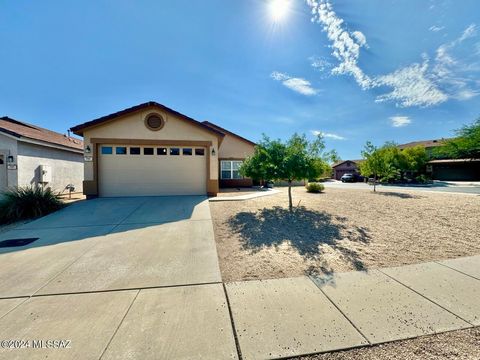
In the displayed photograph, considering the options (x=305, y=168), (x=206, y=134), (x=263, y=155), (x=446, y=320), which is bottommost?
(x=446, y=320)

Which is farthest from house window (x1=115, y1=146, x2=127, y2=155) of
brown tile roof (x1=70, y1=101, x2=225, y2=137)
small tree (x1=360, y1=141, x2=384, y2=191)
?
small tree (x1=360, y1=141, x2=384, y2=191)

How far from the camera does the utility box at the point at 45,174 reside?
11607 mm

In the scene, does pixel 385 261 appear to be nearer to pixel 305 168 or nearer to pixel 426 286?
pixel 426 286

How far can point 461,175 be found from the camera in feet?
102

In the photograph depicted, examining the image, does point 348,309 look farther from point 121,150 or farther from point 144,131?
point 121,150

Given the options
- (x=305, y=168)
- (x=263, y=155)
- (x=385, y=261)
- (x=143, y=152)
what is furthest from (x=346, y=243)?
(x=143, y=152)

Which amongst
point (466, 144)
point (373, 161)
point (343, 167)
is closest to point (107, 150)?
point (373, 161)

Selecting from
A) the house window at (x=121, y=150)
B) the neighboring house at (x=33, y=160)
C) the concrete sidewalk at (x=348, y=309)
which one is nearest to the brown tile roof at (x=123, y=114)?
the house window at (x=121, y=150)

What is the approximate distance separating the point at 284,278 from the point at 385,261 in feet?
7.76

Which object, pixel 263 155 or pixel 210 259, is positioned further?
pixel 263 155

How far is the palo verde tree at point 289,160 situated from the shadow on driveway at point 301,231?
5.29 ft

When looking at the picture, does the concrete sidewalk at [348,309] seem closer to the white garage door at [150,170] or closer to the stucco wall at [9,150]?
the white garage door at [150,170]

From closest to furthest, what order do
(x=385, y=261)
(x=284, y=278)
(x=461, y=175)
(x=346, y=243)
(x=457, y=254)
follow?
1. (x=284, y=278)
2. (x=385, y=261)
3. (x=457, y=254)
4. (x=346, y=243)
5. (x=461, y=175)

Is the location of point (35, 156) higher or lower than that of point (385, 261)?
higher
